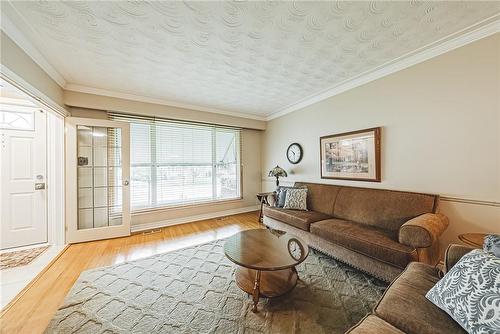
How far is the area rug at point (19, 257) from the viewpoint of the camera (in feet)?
7.47

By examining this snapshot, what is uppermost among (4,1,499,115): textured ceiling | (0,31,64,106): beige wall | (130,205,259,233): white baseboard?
(4,1,499,115): textured ceiling

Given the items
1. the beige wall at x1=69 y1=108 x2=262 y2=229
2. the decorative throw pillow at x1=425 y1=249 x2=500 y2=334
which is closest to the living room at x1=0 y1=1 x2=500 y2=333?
the decorative throw pillow at x1=425 y1=249 x2=500 y2=334

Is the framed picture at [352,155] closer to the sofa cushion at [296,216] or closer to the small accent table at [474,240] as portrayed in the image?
the sofa cushion at [296,216]

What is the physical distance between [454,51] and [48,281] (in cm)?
499

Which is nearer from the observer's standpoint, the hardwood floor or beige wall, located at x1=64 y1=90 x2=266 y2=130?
the hardwood floor

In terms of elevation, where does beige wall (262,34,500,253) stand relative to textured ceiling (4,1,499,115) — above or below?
below

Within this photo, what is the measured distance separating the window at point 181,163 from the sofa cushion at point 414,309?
3.74 meters

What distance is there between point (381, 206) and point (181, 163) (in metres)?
3.63

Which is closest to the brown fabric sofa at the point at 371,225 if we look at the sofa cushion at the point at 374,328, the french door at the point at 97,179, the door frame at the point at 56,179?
the sofa cushion at the point at 374,328

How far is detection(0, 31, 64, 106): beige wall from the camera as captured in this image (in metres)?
1.62

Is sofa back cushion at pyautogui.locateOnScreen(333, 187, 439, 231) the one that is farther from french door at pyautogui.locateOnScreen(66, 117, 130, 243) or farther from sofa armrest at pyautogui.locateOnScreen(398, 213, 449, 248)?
french door at pyautogui.locateOnScreen(66, 117, 130, 243)

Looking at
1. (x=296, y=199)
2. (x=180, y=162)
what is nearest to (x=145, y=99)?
(x=180, y=162)

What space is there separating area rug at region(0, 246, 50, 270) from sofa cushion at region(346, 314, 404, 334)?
3.61 metres

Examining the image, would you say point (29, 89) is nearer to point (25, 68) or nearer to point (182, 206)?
point (25, 68)
